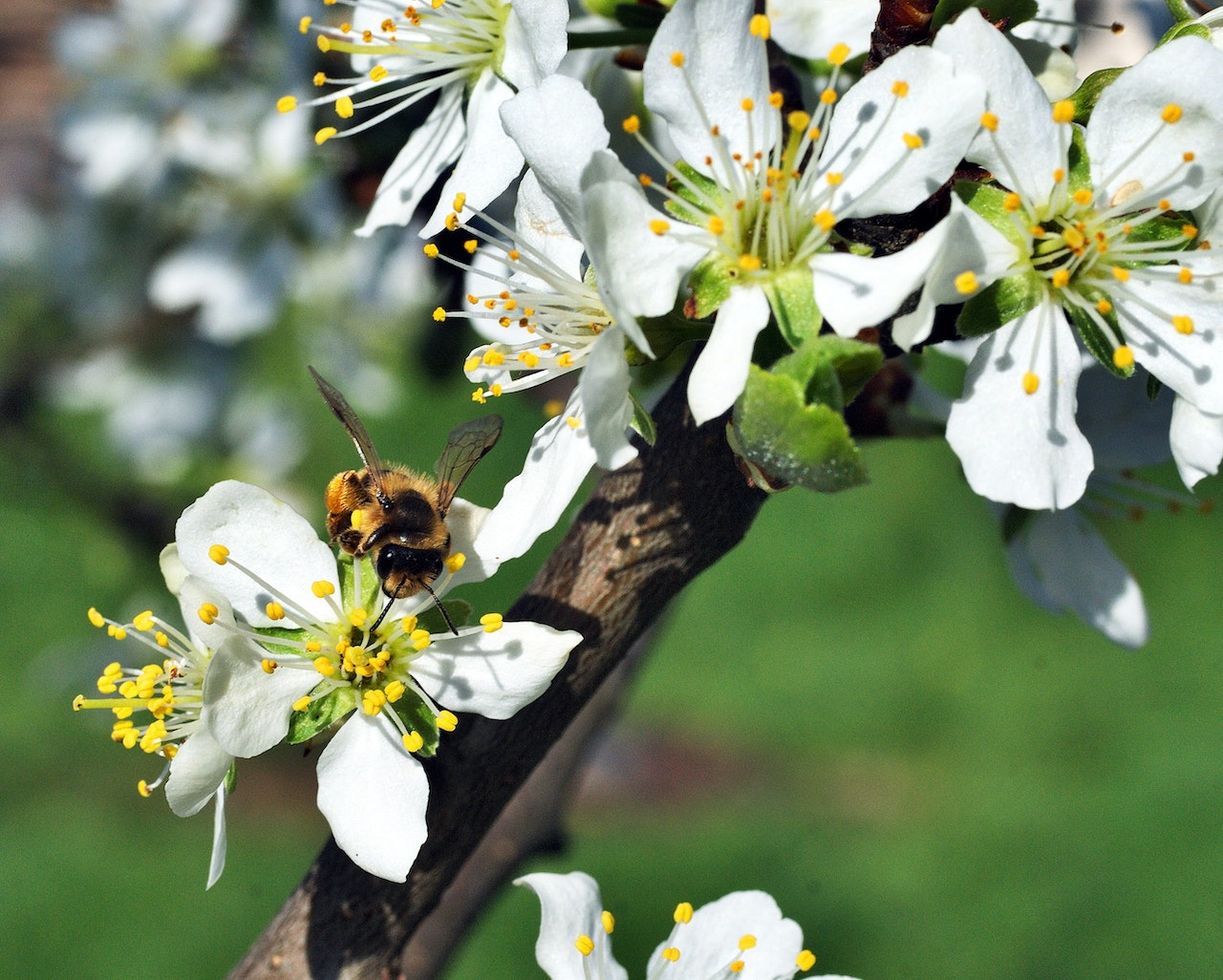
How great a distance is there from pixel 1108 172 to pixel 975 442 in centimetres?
23

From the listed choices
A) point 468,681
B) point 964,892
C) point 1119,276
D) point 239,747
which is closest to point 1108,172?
point 1119,276

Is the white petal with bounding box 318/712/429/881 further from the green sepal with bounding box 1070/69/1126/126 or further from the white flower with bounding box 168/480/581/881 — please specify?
the green sepal with bounding box 1070/69/1126/126

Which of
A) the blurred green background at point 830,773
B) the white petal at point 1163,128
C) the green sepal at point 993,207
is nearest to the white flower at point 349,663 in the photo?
the green sepal at point 993,207

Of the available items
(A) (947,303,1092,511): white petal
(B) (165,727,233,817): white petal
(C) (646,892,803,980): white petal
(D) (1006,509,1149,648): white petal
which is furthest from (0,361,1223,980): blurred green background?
(A) (947,303,1092,511): white petal

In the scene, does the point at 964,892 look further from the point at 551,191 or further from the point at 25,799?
the point at 551,191

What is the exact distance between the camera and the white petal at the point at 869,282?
0.78m

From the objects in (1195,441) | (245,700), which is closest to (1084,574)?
(1195,441)

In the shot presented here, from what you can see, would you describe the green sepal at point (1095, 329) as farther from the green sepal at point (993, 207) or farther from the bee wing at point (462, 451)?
the bee wing at point (462, 451)

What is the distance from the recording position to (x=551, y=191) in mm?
872

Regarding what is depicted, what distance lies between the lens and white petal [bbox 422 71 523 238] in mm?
1012

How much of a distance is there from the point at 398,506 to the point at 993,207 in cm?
51

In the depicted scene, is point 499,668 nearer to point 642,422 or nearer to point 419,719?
point 419,719

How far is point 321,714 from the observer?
3.19 feet

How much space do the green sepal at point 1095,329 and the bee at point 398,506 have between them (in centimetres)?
51
